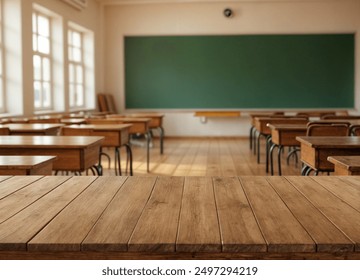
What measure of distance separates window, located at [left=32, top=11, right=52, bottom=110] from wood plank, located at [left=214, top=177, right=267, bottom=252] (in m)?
7.29

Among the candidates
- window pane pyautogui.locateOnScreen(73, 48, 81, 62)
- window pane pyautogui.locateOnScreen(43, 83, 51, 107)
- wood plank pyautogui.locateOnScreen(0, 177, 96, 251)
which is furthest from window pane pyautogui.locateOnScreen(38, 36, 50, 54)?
wood plank pyautogui.locateOnScreen(0, 177, 96, 251)

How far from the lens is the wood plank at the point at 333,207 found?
1.26 meters

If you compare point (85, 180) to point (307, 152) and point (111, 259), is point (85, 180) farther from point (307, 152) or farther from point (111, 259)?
point (307, 152)

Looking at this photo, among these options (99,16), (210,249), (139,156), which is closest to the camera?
(210,249)

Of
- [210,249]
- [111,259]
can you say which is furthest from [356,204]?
[111,259]

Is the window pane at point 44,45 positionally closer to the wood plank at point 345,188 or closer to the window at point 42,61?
the window at point 42,61

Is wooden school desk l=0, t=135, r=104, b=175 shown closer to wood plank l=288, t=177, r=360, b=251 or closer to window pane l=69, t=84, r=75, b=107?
Result: wood plank l=288, t=177, r=360, b=251

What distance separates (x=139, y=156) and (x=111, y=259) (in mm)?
7410

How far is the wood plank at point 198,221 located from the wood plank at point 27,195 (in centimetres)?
45

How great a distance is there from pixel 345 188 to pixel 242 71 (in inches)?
400

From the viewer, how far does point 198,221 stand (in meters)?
1.35

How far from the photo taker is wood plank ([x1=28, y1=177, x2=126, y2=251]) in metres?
1.17

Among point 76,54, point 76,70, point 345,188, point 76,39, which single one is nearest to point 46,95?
point 76,70

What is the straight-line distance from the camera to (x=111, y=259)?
1.19 meters
